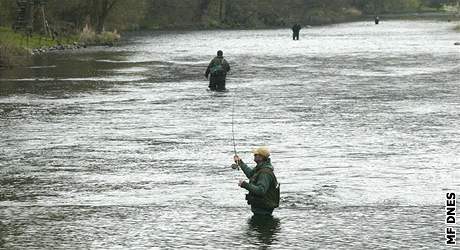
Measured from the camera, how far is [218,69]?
1678 inches

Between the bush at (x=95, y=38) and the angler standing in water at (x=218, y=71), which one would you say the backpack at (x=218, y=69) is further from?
the bush at (x=95, y=38)

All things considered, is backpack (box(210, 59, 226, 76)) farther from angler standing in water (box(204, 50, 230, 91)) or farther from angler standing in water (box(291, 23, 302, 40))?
angler standing in water (box(291, 23, 302, 40))

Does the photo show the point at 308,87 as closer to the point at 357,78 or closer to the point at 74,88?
the point at 357,78

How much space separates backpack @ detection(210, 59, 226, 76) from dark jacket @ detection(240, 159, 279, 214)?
23.6 m

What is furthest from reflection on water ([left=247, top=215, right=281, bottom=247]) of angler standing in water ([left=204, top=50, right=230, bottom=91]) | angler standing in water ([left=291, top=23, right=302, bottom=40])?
angler standing in water ([left=291, top=23, right=302, bottom=40])

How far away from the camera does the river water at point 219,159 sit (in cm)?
1738

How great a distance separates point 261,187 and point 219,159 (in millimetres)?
8121

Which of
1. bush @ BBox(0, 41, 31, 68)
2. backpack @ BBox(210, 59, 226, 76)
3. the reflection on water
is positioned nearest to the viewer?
the reflection on water

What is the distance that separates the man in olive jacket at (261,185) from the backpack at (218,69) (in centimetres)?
2362

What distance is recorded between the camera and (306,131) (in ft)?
100

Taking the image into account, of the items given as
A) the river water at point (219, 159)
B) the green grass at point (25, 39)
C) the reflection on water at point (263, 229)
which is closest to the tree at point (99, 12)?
the green grass at point (25, 39)

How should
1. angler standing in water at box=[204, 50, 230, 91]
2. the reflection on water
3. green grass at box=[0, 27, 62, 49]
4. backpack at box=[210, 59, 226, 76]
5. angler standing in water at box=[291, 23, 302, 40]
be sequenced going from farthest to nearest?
1. angler standing in water at box=[291, 23, 302, 40]
2. green grass at box=[0, 27, 62, 49]
3. backpack at box=[210, 59, 226, 76]
4. angler standing in water at box=[204, 50, 230, 91]
5. the reflection on water

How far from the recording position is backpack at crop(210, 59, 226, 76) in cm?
4156

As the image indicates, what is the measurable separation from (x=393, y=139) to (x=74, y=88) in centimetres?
2169
